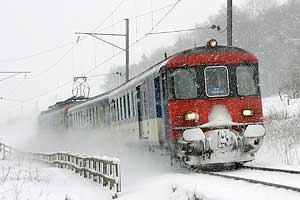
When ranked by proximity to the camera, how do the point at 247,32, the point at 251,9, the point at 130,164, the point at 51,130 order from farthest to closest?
the point at 251,9 < the point at 247,32 < the point at 51,130 < the point at 130,164

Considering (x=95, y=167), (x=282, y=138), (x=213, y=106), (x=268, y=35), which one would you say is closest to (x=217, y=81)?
(x=213, y=106)

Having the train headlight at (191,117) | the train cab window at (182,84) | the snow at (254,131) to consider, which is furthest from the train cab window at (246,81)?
the train headlight at (191,117)

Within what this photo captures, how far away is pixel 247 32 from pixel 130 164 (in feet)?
200

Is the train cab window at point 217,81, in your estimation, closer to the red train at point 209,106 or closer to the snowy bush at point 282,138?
the red train at point 209,106

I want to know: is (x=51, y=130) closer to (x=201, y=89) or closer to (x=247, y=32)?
(x=201, y=89)

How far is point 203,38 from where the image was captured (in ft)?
268

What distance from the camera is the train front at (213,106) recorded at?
13094mm

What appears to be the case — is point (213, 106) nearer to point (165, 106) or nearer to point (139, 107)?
point (165, 106)

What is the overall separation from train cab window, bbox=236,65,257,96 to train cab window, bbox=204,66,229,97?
34 centimetres

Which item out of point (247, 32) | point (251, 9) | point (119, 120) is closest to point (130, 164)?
point (119, 120)

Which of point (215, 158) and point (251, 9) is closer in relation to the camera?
point (215, 158)

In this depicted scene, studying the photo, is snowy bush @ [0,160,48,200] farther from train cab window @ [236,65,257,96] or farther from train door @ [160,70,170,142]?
train cab window @ [236,65,257,96]

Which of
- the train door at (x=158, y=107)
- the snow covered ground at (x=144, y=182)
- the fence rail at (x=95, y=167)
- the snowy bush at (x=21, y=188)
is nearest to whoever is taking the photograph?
the snow covered ground at (x=144, y=182)

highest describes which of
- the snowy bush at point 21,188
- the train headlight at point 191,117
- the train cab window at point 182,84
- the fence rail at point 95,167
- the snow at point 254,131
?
the train cab window at point 182,84
